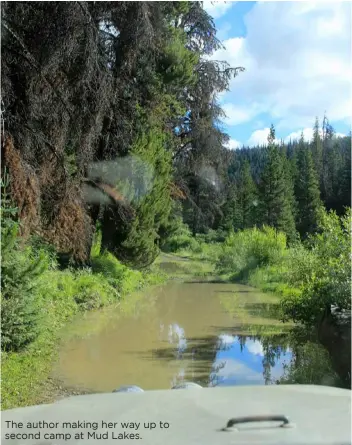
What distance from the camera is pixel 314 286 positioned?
879 centimetres

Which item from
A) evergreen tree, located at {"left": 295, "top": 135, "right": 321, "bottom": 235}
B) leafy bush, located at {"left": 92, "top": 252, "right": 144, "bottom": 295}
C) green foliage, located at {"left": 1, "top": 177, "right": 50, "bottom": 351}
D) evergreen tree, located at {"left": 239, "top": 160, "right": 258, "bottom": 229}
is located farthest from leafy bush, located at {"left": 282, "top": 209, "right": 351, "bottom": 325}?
evergreen tree, located at {"left": 239, "top": 160, "right": 258, "bottom": 229}

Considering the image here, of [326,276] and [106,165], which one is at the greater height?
[106,165]

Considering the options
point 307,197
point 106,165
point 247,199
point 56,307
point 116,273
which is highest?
point 247,199

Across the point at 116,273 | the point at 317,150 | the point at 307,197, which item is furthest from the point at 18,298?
the point at 317,150

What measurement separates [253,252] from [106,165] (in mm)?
13111

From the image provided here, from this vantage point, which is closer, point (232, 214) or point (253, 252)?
point (253, 252)

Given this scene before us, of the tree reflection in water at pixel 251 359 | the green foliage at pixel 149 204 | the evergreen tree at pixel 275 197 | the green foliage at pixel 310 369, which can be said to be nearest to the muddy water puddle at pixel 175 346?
the tree reflection in water at pixel 251 359

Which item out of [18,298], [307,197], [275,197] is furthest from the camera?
[307,197]

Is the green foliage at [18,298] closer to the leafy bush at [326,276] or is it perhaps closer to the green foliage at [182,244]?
the leafy bush at [326,276]

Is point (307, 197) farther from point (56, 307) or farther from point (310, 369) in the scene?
point (310, 369)

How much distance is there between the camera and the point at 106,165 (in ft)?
50.9

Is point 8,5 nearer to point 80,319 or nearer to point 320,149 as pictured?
point 80,319

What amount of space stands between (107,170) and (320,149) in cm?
6427

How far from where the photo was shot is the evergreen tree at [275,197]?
5109cm
